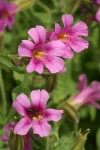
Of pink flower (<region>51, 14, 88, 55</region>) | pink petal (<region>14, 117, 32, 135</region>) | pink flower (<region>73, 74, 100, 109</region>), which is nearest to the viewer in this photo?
pink petal (<region>14, 117, 32, 135</region>)

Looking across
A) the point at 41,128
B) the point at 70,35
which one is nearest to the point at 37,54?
the point at 70,35

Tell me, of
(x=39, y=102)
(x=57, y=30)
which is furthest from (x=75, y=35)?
(x=39, y=102)

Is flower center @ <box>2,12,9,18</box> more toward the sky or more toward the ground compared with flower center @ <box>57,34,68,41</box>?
more toward the sky

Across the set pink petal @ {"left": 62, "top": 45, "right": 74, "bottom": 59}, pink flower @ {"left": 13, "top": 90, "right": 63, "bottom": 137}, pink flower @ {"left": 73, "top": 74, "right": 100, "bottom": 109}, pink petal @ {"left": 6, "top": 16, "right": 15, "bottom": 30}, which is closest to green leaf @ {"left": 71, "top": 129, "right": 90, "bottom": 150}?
pink flower @ {"left": 13, "top": 90, "right": 63, "bottom": 137}

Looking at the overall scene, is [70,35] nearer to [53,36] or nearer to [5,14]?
[53,36]

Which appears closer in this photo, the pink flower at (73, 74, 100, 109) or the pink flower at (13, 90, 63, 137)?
the pink flower at (13, 90, 63, 137)

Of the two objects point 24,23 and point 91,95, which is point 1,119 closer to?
point 91,95

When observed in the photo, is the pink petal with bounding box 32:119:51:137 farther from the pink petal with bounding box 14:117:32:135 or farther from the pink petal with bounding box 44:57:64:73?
the pink petal with bounding box 44:57:64:73
